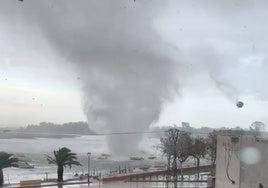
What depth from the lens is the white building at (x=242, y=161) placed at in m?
20.0

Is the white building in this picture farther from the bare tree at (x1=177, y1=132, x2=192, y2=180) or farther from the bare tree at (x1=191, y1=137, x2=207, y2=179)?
the bare tree at (x1=191, y1=137, x2=207, y2=179)

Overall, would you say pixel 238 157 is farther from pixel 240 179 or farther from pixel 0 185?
pixel 0 185

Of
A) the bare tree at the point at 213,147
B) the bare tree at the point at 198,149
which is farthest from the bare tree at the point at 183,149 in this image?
the bare tree at the point at 213,147

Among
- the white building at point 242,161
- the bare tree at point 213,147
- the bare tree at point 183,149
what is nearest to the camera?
the white building at point 242,161

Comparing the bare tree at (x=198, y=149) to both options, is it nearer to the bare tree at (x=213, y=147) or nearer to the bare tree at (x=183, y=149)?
the bare tree at (x=183, y=149)

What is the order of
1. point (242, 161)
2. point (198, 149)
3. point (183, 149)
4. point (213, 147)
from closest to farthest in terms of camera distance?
point (242, 161) < point (213, 147) < point (183, 149) < point (198, 149)

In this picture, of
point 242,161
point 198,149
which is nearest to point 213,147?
point 198,149

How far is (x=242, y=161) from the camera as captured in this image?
20.5 metres

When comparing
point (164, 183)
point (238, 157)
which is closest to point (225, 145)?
Answer: point (238, 157)

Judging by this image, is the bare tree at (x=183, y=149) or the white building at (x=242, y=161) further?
the bare tree at (x=183, y=149)

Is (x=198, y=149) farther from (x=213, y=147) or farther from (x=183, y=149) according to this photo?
(x=213, y=147)

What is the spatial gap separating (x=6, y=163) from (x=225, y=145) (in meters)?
29.9

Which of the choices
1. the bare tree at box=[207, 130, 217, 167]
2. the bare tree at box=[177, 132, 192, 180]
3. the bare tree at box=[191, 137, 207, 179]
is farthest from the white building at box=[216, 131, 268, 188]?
the bare tree at box=[191, 137, 207, 179]

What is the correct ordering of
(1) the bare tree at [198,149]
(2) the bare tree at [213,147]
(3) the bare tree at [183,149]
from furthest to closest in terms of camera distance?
(1) the bare tree at [198,149] → (3) the bare tree at [183,149] → (2) the bare tree at [213,147]
